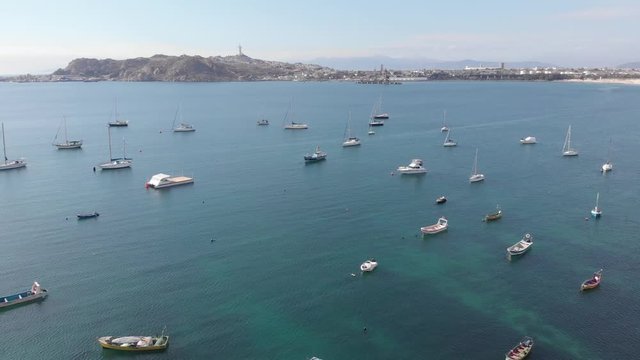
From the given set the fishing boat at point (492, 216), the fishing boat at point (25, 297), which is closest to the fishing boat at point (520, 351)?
the fishing boat at point (492, 216)

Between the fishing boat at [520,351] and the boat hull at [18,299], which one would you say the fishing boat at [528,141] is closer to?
the fishing boat at [520,351]

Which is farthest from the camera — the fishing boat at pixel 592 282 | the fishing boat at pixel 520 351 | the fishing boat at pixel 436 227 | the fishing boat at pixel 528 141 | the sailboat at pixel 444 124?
the sailboat at pixel 444 124

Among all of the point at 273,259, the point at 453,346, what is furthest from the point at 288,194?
the point at 453,346

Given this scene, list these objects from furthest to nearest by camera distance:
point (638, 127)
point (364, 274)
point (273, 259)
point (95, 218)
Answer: point (638, 127), point (95, 218), point (273, 259), point (364, 274)

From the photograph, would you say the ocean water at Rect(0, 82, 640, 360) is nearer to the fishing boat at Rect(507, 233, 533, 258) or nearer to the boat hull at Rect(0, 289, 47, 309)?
the boat hull at Rect(0, 289, 47, 309)

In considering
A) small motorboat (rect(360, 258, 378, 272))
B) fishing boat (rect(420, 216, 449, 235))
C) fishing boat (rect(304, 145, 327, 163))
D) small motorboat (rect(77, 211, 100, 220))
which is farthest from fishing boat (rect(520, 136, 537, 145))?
small motorboat (rect(77, 211, 100, 220))

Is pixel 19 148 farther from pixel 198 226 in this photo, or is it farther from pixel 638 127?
pixel 638 127
